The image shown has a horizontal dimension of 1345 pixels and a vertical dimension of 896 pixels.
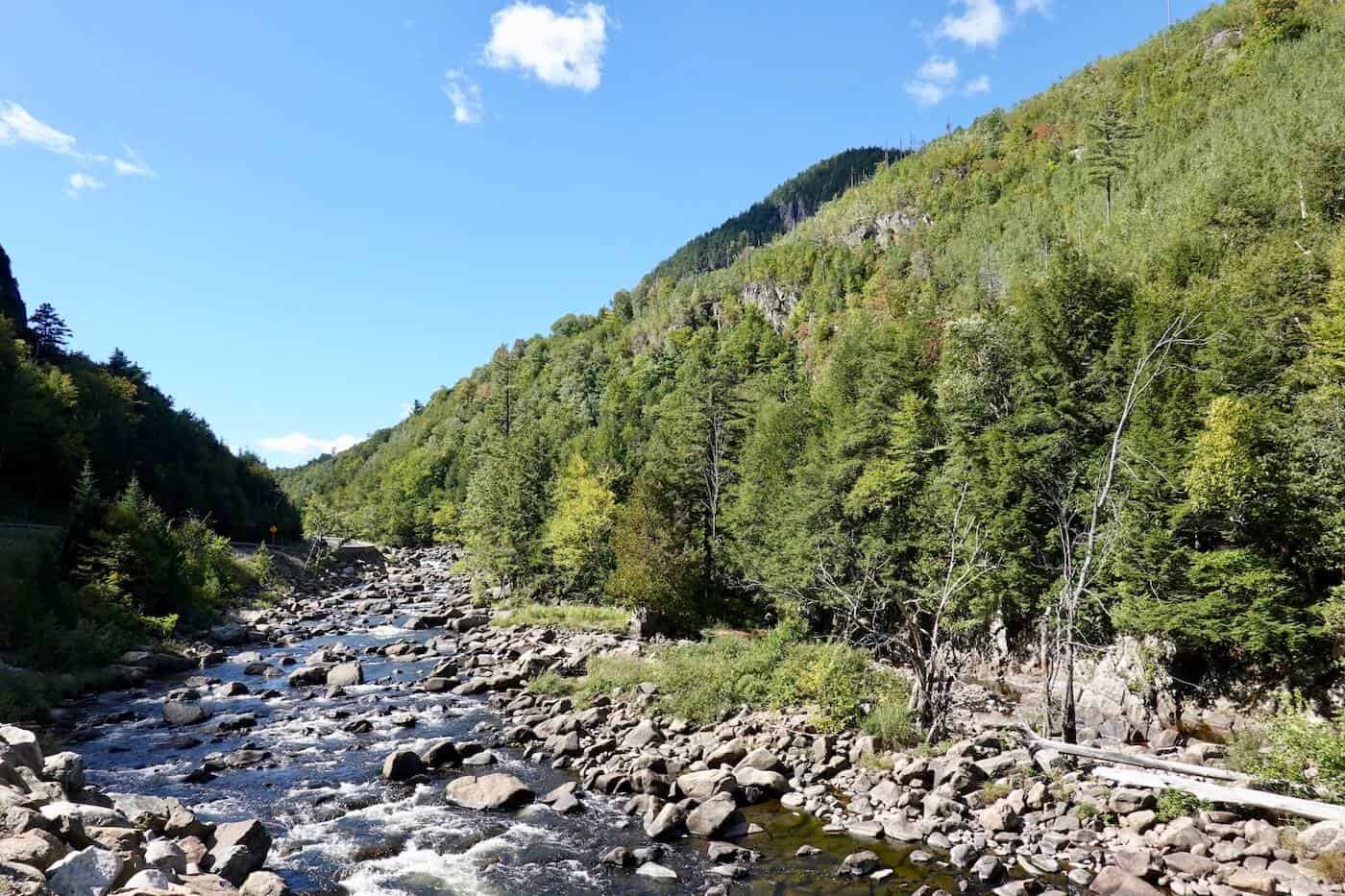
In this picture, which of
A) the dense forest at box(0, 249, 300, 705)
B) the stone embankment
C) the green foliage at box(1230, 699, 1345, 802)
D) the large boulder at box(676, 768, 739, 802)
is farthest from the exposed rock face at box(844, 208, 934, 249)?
the stone embankment

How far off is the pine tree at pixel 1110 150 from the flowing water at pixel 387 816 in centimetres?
8345

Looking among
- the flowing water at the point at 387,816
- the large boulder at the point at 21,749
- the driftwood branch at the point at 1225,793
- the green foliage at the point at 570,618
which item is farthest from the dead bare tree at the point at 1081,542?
the green foliage at the point at 570,618

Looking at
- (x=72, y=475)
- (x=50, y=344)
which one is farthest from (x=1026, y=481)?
(x=50, y=344)

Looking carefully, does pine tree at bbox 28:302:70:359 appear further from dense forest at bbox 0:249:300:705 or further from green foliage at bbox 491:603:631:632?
green foliage at bbox 491:603:631:632

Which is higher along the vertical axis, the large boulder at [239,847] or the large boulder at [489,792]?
the large boulder at [239,847]

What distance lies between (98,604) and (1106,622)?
5061 cm

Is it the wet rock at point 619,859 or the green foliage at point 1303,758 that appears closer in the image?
the green foliage at point 1303,758

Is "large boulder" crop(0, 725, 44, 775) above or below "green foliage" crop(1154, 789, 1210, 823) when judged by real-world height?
above

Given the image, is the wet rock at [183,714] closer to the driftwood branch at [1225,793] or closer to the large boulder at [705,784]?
the large boulder at [705,784]

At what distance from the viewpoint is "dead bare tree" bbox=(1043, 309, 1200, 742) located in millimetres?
18969

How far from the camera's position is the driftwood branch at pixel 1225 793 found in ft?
45.3

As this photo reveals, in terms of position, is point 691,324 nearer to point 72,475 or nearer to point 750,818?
point 72,475

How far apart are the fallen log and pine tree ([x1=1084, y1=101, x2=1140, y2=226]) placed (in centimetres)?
7627

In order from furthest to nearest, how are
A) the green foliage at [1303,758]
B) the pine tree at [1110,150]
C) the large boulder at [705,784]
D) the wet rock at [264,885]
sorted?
1. the pine tree at [1110,150]
2. the large boulder at [705,784]
3. the green foliage at [1303,758]
4. the wet rock at [264,885]
